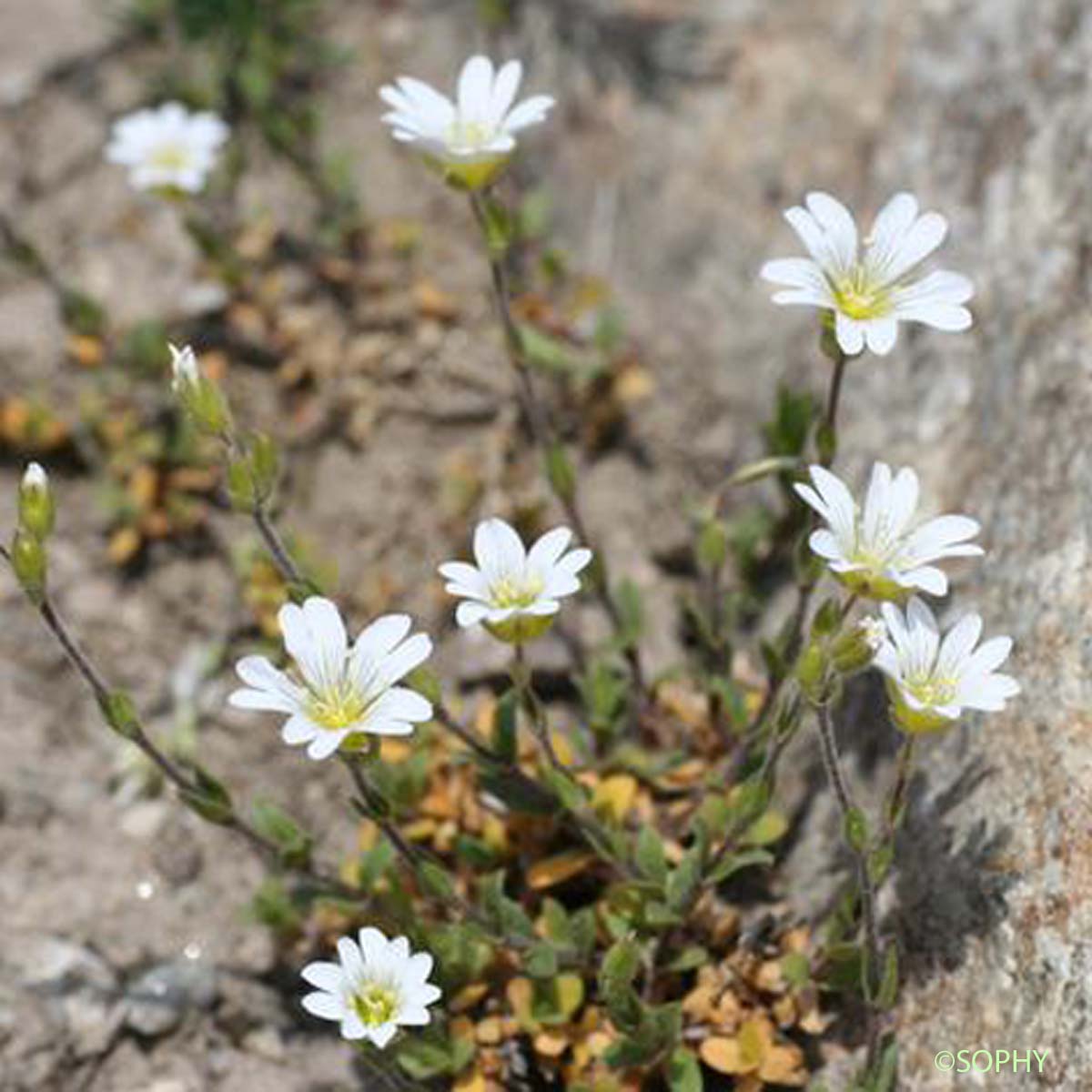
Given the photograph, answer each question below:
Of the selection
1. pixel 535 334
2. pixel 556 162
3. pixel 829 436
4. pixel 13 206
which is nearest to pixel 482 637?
pixel 535 334

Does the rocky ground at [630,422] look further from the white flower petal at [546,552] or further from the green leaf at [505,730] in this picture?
the white flower petal at [546,552]

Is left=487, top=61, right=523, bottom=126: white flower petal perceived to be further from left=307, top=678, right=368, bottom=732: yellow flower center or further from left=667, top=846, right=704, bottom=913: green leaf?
left=667, top=846, right=704, bottom=913: green leaf

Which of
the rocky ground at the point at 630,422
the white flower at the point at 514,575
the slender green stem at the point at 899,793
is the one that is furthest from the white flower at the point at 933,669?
the white flower at the point at 514,575

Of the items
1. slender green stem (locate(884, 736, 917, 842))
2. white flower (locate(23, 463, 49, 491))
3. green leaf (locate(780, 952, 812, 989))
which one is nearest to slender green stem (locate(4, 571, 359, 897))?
white flower (locate(23, 463, 49, 491))

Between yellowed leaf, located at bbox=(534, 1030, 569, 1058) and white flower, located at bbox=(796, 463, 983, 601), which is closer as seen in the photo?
white flower, located at bbox=(796, 463, 983, 601)

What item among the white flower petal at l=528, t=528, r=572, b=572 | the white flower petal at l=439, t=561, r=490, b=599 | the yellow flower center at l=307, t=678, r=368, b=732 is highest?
the white flower petal at l=528, t=528, r=572, b=572

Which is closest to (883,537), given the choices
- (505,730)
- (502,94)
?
(505,730)

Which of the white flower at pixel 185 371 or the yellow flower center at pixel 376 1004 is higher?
the white flower at pixel 185 371
